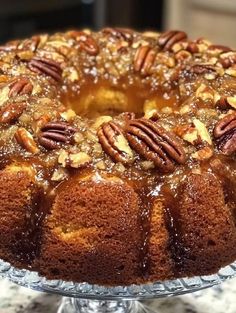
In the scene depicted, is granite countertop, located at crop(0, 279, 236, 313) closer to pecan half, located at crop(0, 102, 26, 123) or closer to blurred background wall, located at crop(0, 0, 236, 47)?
pecan half, located at crop(0, 102, 26, 123)

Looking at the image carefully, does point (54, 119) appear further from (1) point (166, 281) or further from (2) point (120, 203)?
(1) point (166, 281)

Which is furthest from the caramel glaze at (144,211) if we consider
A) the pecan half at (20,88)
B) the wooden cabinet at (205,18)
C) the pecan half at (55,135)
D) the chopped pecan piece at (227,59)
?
the wooden cabinet at (205,18)

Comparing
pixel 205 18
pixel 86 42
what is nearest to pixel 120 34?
pixel 86 42

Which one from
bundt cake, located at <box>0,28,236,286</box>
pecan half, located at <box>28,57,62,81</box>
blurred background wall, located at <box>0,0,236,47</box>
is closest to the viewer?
bundt cake, located at <box>0,28,236,286</box>

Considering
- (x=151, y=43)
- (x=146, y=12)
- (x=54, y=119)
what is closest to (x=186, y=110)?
(x=54, y=119)

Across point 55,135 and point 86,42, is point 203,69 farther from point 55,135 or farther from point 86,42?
point 55,135

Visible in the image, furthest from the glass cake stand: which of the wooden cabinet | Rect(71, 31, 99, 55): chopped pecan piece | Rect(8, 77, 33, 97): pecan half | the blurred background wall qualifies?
the wooden cabinet

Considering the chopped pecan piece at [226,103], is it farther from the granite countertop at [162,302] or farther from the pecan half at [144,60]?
the granite countertop at [162,302]
